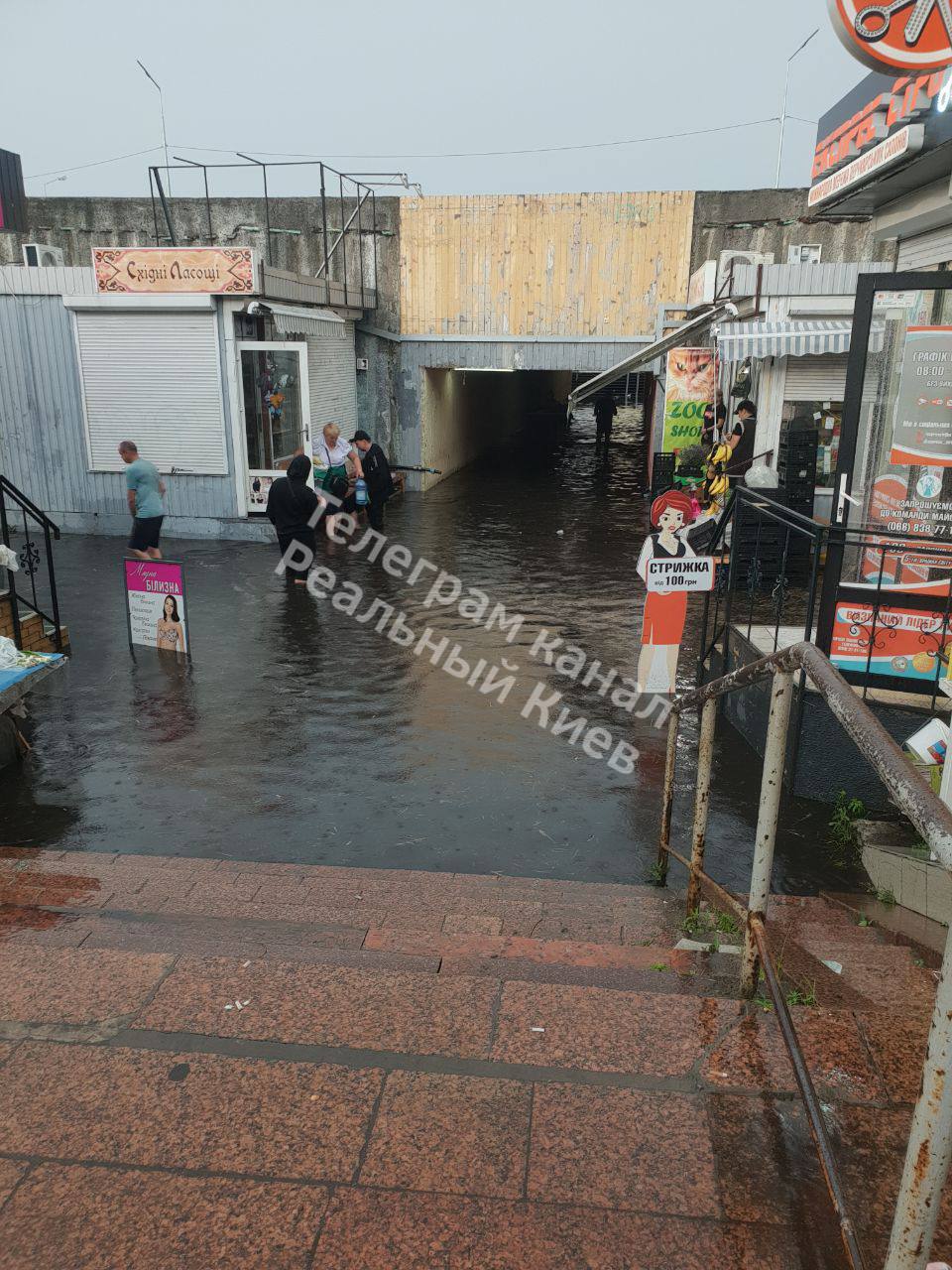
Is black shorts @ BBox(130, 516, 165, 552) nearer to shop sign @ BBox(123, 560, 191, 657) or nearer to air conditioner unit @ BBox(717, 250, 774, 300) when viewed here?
shop sign @ BBox(123, 560, 191, 657)

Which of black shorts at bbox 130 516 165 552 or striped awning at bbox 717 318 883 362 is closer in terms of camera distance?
black shorts at bbox 130 516 165 552

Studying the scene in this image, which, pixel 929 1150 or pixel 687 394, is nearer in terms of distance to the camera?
pixel 929 1150

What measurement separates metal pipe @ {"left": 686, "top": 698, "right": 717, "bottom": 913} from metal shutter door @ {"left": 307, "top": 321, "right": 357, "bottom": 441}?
12751 mm

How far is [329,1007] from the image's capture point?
9.99 feet

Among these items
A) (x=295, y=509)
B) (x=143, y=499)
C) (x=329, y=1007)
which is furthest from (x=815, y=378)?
(x=329, y=1007)

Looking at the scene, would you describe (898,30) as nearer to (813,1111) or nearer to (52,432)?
(813,1111)

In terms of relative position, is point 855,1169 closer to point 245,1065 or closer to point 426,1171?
point 426,1171

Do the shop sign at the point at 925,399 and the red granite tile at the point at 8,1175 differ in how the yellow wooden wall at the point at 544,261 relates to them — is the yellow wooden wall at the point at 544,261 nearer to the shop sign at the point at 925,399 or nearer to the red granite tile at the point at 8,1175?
the shop sign at the point at 925,399

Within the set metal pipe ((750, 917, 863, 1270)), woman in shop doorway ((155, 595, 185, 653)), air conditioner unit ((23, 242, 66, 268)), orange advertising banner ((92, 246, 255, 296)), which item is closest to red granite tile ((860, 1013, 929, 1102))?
metal pipe ((750, 917, 863, 1270))

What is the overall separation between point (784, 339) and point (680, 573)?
704cm

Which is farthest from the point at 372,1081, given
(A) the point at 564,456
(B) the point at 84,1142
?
(A) the point at 564,456

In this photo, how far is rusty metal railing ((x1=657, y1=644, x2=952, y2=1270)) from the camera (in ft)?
5.37

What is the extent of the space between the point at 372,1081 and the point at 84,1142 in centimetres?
76

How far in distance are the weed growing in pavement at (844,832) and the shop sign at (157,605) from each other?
5.95 metres
